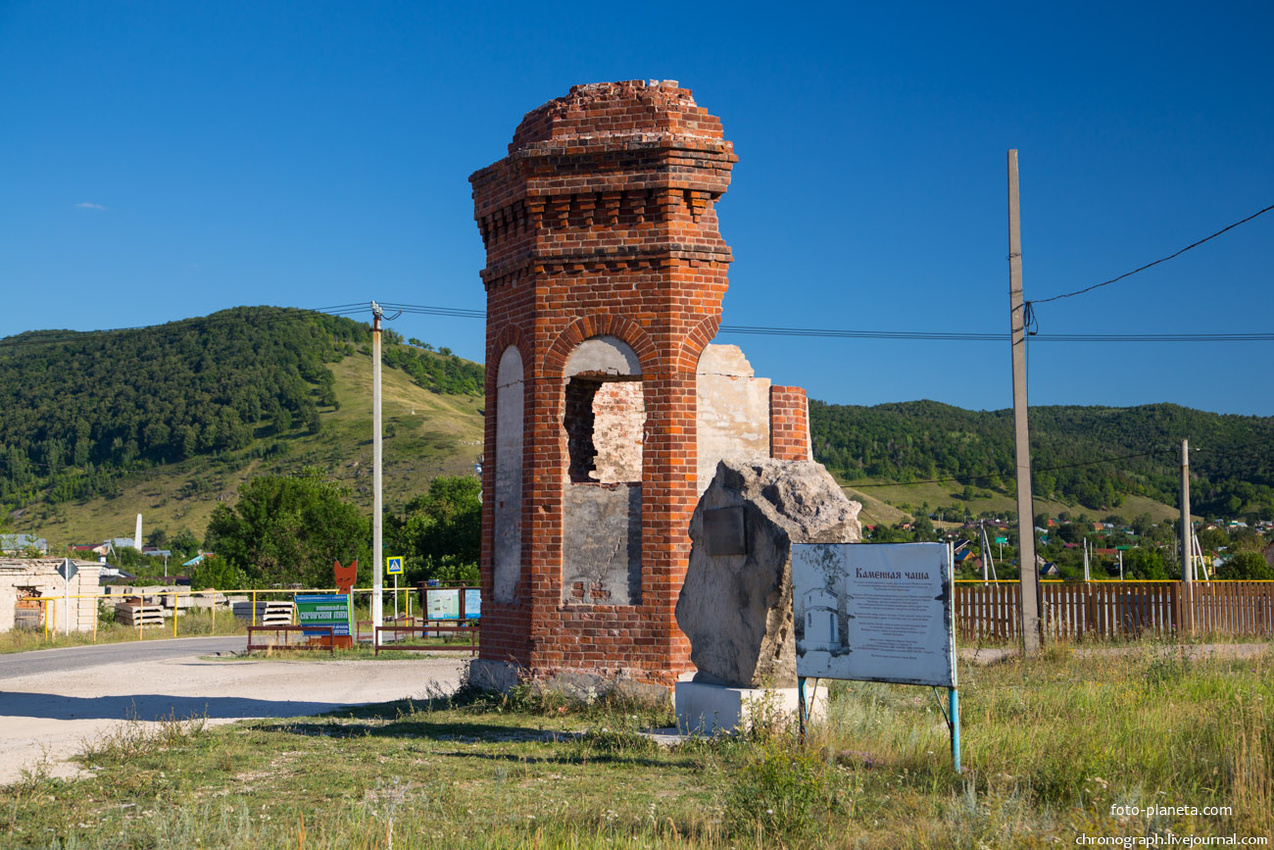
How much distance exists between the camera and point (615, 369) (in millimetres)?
12383

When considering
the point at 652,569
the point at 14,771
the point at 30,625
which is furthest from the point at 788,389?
the point at 30,625

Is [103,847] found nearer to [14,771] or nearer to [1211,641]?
[14,771]

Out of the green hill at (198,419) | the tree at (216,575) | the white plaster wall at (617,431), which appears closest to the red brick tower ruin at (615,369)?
the white plaster wall at (617,431)

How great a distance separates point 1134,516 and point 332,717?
313ft

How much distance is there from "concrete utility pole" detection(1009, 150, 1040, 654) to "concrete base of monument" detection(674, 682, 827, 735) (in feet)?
30.6

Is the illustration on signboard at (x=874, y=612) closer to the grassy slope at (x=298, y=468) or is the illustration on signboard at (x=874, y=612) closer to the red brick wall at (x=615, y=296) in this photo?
the red brick wall at (x=615, y=296)

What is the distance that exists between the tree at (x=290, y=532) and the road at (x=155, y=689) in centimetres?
2953

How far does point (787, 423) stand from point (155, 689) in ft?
36.1

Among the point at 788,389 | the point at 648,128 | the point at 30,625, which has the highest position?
the point at 648,128

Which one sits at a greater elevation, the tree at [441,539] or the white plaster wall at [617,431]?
the white plaster wall at [617,431]

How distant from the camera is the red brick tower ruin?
475 inches

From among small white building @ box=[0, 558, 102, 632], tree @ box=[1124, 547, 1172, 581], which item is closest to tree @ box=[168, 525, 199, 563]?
small white building @ box=[0, 558, 102, 632]

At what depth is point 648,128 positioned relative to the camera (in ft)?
40.8

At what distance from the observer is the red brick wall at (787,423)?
13.0m
